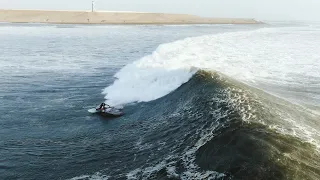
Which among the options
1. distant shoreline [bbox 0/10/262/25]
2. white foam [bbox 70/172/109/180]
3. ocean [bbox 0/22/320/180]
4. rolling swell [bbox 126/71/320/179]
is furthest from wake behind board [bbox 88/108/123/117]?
Answer: distant shoreline [bbox 0/10/262/25]

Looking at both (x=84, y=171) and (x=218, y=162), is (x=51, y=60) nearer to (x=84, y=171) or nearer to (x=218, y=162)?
(x=84, y=171)

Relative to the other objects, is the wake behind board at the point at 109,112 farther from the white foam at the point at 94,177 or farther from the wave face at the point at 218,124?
the white foam at the point at 94,177

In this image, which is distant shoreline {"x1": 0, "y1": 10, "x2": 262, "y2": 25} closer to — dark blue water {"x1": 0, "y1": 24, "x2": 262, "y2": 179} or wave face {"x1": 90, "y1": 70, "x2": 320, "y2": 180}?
dark blue water {"x1": 0, "y1": 24, "x2": 262, "y2": 179}

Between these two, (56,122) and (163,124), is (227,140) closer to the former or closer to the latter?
(163,124)

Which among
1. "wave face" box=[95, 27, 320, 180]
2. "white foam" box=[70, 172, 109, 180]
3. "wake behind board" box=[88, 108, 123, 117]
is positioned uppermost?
"wave face" box=[95, 27, 320, 180]

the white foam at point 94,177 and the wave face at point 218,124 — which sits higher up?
the wave face at point 218,124

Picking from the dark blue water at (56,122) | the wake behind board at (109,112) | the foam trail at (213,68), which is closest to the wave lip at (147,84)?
the foam trail at (213,68)

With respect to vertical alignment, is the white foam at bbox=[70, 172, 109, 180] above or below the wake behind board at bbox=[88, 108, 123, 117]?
below
